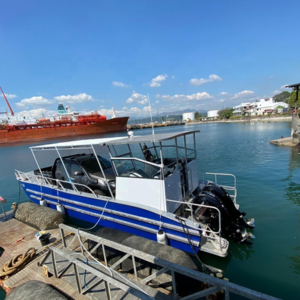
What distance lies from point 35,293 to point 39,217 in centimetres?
399

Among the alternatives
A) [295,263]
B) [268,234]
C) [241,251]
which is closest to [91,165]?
[241,251]

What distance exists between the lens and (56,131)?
5681cm

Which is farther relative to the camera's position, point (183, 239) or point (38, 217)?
point (38, 217)

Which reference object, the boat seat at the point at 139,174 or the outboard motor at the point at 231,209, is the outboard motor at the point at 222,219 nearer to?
the outboard motor at the point at 231,209

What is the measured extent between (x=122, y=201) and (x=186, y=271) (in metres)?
3.24

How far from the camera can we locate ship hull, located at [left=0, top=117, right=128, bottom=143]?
52344mm

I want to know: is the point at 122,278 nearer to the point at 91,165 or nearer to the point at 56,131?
the point at 91,165

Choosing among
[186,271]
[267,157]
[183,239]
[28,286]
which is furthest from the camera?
[267,157]

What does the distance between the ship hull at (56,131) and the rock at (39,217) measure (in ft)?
181

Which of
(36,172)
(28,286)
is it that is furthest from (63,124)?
(28,286)

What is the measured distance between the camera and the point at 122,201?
18.4 feet

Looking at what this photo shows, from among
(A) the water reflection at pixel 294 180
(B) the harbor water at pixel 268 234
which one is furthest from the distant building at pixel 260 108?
(B) the harbor water at pixel 268 234

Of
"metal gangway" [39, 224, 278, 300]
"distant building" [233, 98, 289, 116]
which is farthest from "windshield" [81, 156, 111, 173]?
"distant building" [233, 98, 289, 116]

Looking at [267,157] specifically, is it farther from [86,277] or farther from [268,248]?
[86,277]
